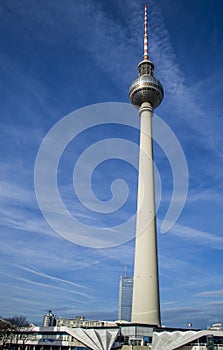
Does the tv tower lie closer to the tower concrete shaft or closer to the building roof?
the tower concrete shaft

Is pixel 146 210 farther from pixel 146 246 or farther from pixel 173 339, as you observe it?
pixel 173 339

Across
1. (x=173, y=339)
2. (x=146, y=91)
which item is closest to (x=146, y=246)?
(x=173, y=339)

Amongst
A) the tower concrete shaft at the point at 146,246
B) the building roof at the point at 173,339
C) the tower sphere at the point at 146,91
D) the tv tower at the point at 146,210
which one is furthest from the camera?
the tower sphere at the point at 146,91

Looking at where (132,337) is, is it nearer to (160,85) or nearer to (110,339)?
(110,339)

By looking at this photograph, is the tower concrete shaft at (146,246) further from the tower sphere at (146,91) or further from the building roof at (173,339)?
the building roof at (173,339)

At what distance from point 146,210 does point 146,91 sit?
102 ft

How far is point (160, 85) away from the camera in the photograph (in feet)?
262

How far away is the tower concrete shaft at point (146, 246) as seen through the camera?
184ft

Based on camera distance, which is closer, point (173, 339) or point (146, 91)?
point (173, 339)

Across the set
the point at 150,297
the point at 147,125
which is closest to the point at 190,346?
the point at 150,297

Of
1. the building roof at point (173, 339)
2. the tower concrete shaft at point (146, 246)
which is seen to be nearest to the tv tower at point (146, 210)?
the tower concrete shaft at point (146, 246)

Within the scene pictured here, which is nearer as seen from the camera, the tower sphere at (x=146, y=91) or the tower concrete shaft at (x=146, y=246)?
the tower concrete shaft at (x=146, y=246)

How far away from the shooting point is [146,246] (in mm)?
61000

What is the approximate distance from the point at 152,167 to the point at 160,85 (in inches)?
926
